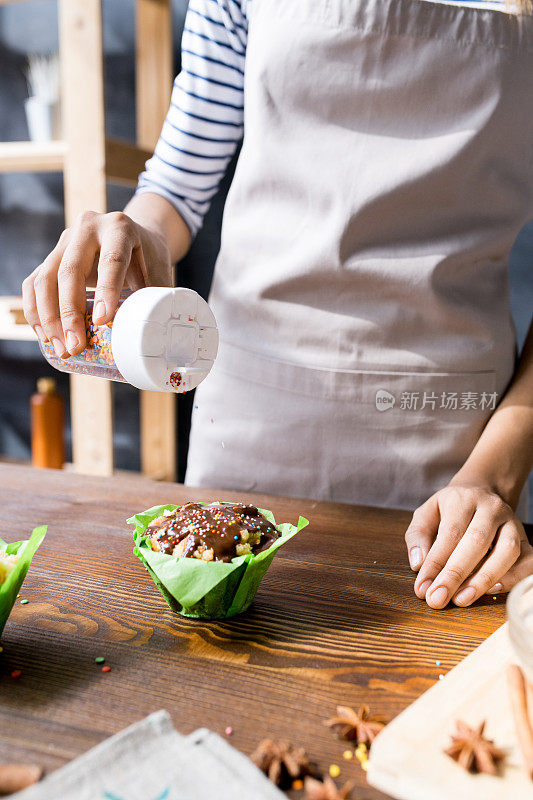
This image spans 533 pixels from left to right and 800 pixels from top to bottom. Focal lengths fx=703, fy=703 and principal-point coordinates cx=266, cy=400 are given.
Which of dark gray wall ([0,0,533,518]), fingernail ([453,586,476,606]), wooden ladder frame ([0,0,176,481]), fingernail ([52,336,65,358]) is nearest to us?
fingernail ([453,586,476,606])

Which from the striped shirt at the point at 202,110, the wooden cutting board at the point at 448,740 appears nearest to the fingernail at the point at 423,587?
the wooden cutting board at the point at 448,740

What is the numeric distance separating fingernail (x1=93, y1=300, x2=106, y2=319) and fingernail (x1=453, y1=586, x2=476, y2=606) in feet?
1.68

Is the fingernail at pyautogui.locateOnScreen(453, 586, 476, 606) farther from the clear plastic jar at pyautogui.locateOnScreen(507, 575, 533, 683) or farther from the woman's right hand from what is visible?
the woman's right hand

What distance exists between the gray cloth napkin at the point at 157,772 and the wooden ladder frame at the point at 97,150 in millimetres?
1492

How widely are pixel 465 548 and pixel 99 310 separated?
0.51 m

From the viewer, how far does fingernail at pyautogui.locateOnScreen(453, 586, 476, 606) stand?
0.78m

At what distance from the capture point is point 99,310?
812mm

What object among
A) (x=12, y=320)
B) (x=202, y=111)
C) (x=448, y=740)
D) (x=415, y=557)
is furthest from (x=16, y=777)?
(x=12, y=320)

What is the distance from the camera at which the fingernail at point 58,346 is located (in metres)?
0.90

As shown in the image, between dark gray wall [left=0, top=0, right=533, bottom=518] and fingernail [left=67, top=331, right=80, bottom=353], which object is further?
dark gray wall [left=0, top=0, right=533, bottom=518]

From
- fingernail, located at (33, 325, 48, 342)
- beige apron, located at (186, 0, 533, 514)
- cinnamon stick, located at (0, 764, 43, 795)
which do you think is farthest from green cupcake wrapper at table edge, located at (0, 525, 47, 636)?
beige apron, located at (186, 0, 533, 514)

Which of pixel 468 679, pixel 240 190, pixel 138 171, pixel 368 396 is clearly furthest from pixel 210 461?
pixel 138 171

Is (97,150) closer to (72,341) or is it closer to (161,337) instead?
(72,341)

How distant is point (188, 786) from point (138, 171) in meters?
1.86
